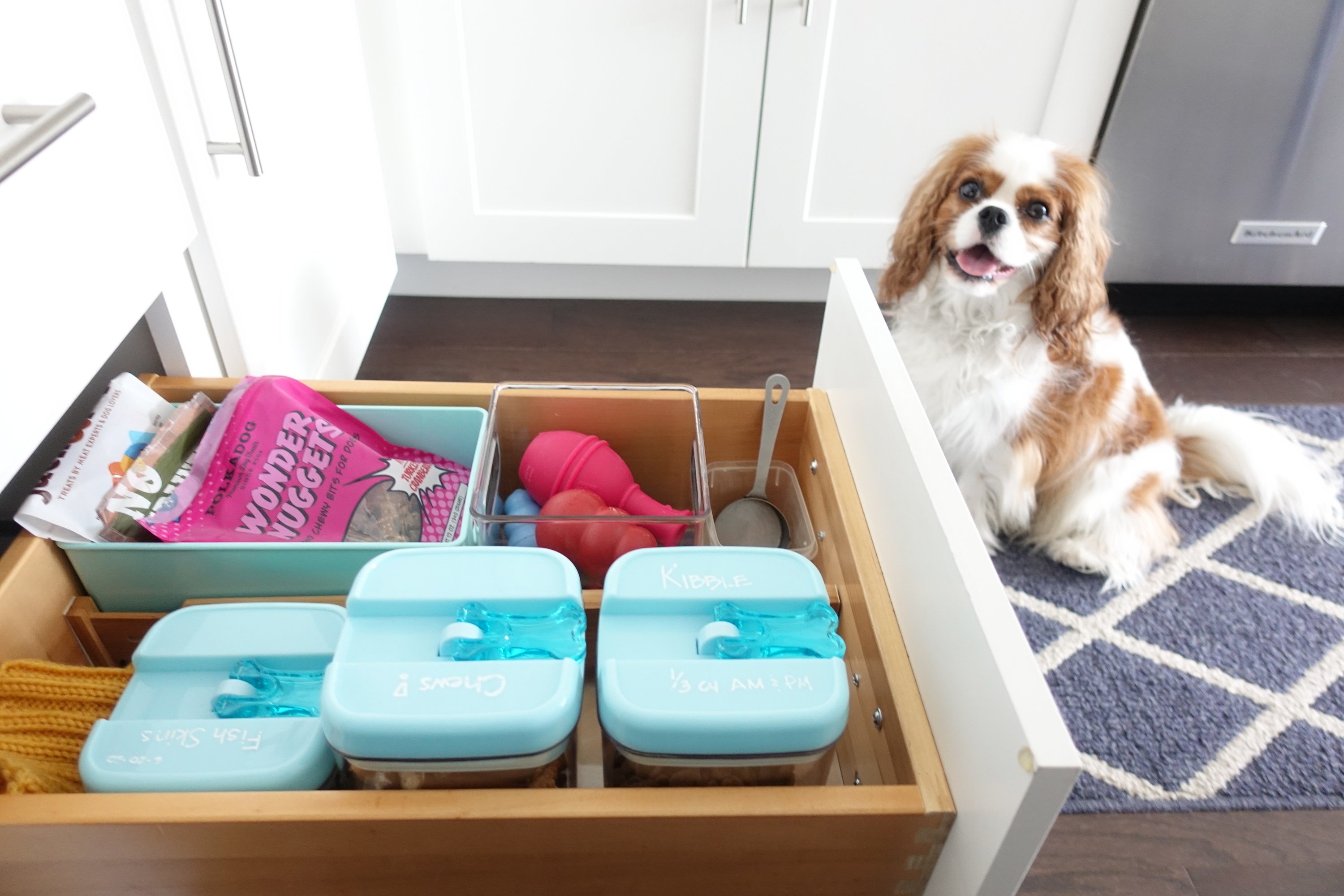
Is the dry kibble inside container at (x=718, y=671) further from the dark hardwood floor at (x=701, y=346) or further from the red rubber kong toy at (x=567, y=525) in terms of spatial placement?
the dark hardwood floor at (x=701, y=346)

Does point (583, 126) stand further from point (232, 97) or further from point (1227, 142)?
point (1227, 142)

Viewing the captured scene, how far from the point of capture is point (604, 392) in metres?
0.86

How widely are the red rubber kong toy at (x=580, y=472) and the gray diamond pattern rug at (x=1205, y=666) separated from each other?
0.62 metres

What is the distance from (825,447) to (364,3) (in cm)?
121

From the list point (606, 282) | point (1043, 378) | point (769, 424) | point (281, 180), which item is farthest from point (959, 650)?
point (606, 282)

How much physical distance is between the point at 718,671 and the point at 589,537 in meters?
0.24

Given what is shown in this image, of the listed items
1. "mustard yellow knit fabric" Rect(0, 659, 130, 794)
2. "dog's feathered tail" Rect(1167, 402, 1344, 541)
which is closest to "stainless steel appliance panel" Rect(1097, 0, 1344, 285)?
"dog's feathered tail" Rect(1167, 402, 1344, 541)

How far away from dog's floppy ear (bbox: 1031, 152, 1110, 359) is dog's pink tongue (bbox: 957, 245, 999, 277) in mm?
77

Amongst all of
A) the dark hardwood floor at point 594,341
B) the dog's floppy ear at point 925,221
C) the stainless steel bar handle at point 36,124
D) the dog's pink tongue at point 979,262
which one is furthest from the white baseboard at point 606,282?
the stainless steel bar handle at point 36,124

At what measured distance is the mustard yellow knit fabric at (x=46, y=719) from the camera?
1.74ft

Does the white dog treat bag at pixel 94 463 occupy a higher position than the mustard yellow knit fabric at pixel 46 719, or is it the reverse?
the white dog treat bag at pixel 94 463

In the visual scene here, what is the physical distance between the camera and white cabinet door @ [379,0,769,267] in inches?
58.2

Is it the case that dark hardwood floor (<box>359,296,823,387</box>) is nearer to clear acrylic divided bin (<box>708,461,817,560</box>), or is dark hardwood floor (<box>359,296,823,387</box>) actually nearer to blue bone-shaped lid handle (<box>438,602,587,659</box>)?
clear acrylic divided bin (<box>708,461,817,560</box>)

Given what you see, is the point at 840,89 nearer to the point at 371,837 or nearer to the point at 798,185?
the point at 798,185
